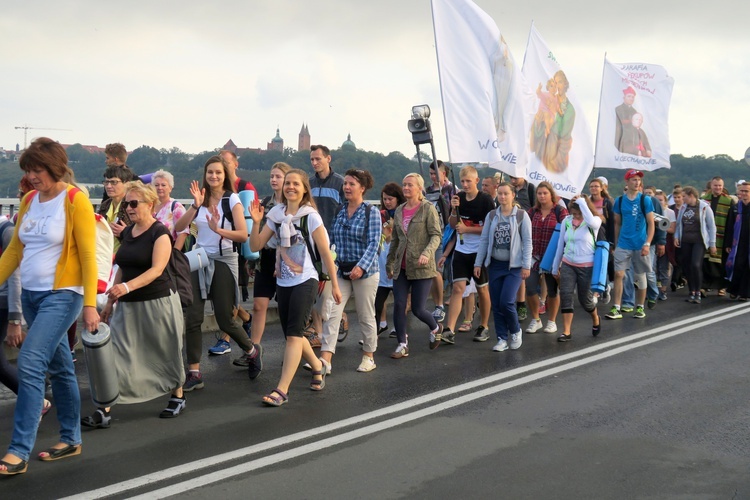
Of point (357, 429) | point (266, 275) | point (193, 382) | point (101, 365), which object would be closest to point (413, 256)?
point (266, 275)

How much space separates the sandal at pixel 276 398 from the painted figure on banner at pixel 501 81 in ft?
17.6

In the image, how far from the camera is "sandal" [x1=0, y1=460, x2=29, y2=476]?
486 centimetres

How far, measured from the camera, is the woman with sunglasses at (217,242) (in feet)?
23.7

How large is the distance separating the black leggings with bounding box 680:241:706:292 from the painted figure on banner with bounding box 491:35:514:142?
4.52 m

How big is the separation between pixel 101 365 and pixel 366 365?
291 centimetres

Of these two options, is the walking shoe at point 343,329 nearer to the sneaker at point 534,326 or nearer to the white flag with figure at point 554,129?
the sneaker at point 534,326

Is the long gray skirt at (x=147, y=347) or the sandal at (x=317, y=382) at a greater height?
the long gray skirt at (x=147, y=347)

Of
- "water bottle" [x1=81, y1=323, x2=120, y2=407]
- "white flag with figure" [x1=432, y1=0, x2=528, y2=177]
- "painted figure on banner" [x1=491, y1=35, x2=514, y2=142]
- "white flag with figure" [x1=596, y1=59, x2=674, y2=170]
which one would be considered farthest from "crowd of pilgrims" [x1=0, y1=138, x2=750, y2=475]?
"white flag with figure" [x1=596, y1=59, x2=674, y2=170]

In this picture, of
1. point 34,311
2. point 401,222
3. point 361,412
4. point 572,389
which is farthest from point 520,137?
point 34,311

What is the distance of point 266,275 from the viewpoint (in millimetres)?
7938

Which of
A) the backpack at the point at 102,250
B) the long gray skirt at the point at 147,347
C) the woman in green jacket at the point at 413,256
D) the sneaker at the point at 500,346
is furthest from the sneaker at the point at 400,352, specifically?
the backpack at the point at 102,250

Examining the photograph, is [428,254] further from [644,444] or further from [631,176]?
[631,176]

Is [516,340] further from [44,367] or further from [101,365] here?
[44,367]

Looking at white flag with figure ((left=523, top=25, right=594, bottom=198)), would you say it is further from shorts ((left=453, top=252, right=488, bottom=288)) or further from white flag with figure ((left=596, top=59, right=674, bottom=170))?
white flag with figure ((left=596, top=59, right=674, bottom=170))
